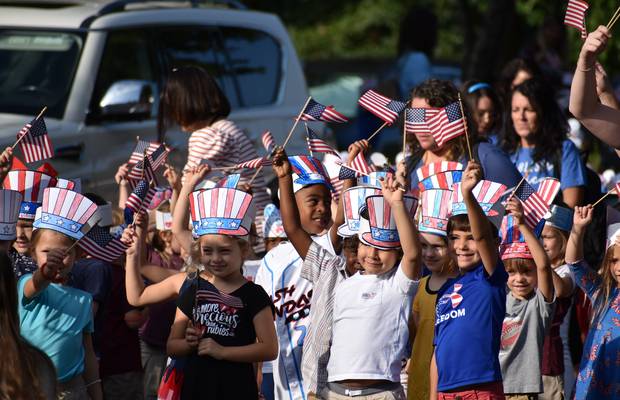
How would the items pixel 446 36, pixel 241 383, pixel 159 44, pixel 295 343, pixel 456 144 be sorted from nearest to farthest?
pixel 241 383
pixel 295 343
pixel 456 144
pixel 159 44
pixel 446 36

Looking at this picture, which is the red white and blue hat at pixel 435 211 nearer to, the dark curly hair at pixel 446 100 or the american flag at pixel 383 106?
the american flag at pixel 383 106

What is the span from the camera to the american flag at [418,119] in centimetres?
673

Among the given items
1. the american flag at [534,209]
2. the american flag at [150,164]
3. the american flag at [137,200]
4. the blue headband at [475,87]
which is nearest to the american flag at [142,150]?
the american flag at [150,164]

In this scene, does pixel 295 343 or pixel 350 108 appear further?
pixel 350 108

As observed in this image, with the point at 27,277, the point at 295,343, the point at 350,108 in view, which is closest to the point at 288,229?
the point at 295,343

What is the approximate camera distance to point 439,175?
252 inches

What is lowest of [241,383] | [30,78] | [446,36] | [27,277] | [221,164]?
[241,383]

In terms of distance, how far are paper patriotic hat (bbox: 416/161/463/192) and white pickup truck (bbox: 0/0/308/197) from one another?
2.51 m

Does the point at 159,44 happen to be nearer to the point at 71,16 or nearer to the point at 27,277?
the point at 71,16

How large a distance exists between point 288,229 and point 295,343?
0.66 m

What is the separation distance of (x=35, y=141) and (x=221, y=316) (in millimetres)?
1497

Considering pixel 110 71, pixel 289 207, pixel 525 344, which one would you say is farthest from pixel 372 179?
pixel 110 71

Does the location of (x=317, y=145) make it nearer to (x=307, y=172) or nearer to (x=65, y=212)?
(x=307, y=172)

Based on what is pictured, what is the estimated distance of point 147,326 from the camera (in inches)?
281
